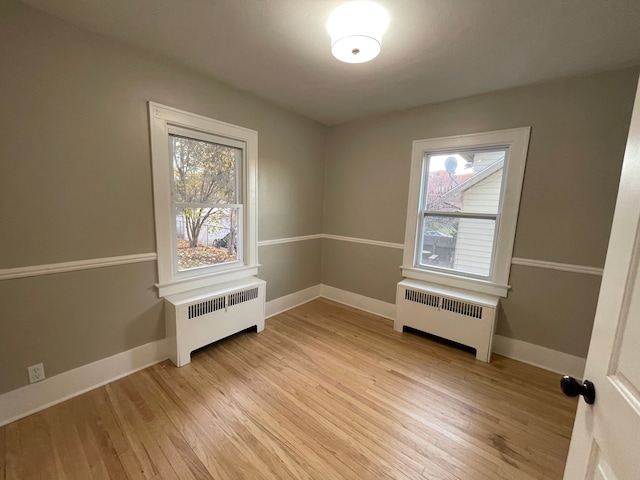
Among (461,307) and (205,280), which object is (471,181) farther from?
(205,280)

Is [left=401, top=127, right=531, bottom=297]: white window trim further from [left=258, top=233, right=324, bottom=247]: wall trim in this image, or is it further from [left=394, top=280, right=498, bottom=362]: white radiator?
[left=258, top=233, right=324, bottom=247]: wall trim

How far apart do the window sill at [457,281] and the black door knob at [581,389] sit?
198cm

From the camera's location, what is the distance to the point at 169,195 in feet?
7.05

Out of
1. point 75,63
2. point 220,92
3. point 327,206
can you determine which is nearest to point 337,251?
point 327,206

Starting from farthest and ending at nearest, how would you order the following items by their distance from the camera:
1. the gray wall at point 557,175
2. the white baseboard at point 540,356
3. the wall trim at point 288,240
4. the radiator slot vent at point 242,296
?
the wall trim at point 288,240
the radiator slot vent at point 242,296
the white baseboard at point 540,356
the gray wall at point 557,175

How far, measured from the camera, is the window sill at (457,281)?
2488mm

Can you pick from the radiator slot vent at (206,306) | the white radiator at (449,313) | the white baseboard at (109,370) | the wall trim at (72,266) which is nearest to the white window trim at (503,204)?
the white radiator at (449,313)

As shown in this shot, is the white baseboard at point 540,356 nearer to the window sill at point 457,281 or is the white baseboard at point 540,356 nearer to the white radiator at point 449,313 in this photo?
the white radiator at point 449,313

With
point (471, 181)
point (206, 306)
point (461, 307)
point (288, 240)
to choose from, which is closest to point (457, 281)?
point (461, 307)

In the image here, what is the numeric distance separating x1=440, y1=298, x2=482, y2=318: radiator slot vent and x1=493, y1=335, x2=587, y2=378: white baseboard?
374 mm

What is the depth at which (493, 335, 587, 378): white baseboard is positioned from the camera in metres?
2.19

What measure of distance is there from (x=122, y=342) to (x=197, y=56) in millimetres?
2318

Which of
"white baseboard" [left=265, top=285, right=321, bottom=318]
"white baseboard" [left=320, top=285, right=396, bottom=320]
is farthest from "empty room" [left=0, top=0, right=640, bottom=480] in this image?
A: "white baseboard" [left=320, top=285, right=396, bottom=320]

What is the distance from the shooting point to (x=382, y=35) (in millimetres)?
1647
